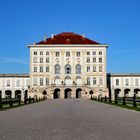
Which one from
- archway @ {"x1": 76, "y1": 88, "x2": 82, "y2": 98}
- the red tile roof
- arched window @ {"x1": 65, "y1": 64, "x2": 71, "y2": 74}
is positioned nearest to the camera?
archway @ {"x1": 76, "y1": 88, "x2": 82, "y2": 98}

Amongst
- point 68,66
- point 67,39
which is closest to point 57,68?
point 68,66

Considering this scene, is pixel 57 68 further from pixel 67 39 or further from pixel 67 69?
pixel 67 39

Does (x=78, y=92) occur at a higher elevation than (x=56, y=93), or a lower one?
higher

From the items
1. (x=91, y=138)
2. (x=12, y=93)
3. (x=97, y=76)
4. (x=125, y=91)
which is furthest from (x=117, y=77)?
(x=91, y=138)

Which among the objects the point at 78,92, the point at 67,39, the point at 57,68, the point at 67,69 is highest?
the point at 67,39

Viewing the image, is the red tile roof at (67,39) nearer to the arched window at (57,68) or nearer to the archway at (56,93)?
the arched window at (57,68)

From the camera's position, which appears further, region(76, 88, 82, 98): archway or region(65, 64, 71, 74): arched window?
region(65, 64, 71, 74): arched window

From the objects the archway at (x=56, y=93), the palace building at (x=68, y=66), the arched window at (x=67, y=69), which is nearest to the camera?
the archway at (x=56, y=93)

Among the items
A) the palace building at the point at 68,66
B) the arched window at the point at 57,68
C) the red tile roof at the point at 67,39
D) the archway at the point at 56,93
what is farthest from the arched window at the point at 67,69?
the red tile roof at the point at 67,39

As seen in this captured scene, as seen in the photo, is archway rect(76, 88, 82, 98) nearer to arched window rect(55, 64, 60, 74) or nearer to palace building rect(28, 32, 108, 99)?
palace building rect(28, 32, 108, 99)

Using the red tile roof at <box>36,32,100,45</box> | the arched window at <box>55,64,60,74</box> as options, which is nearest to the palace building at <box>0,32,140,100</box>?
the arched window at <box>55,64,60,74</box>

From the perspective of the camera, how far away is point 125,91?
87562 millimetres

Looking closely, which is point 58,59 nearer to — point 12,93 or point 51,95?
point 51,95

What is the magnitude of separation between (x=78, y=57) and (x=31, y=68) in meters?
10.8
